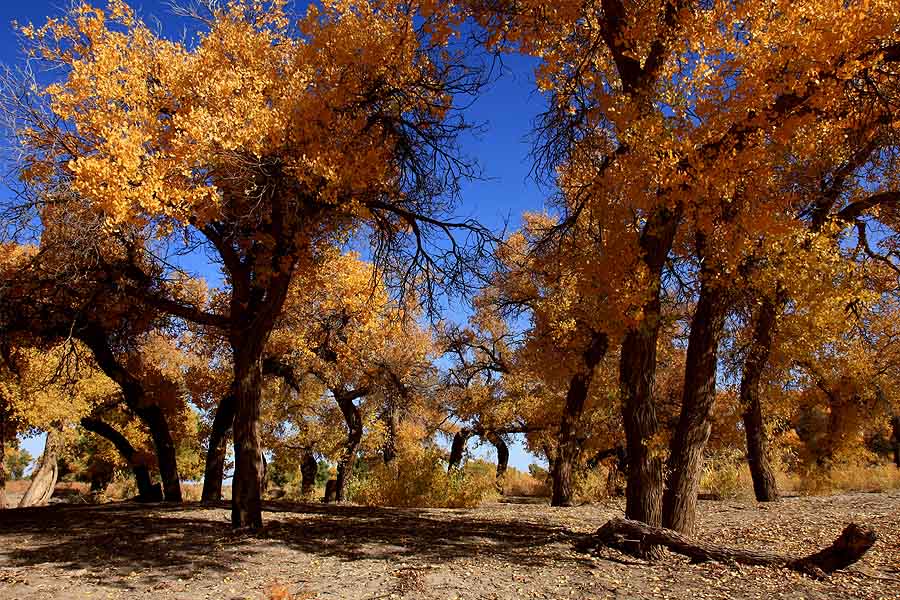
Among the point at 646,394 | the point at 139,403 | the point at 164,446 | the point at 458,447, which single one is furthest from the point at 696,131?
the point at 458,447

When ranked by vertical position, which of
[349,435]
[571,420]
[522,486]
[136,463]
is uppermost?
[571,420]

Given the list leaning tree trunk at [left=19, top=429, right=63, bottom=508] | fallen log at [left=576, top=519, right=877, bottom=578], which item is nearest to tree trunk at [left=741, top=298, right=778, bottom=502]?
fallen log at [left=576, top=519, right=877, bottom=578]

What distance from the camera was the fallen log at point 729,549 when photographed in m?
5.51

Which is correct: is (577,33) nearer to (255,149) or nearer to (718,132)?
(718,132)

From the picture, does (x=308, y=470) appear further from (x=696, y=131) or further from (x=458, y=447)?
(x=696, y=131)

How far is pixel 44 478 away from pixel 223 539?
14815mm

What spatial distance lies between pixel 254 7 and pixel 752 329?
34.6 feet

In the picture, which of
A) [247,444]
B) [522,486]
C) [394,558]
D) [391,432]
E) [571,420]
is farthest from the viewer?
[522,486]

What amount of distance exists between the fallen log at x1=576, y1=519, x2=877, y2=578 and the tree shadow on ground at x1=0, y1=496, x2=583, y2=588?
0.54 metres

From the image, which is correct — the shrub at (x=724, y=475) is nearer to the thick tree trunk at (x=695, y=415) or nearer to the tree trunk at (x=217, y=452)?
the thick tree trunk at (x=695, y=415)

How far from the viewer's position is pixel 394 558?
6.45 meters

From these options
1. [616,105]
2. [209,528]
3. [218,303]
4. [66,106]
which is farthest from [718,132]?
[218,303]

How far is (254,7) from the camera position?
938cm

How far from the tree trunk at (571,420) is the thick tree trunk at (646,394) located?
5.74 m
